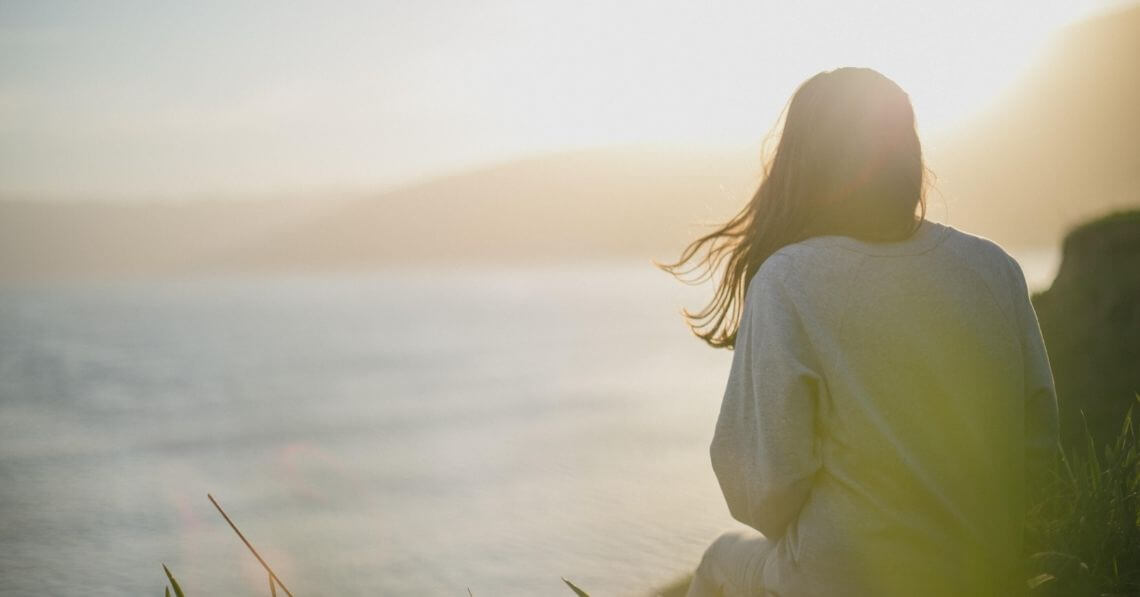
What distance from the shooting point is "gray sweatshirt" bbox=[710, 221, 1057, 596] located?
1.89m

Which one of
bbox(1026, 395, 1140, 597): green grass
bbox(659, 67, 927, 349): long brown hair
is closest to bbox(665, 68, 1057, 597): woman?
bbox(659, 67, 927, 349): long brown hair

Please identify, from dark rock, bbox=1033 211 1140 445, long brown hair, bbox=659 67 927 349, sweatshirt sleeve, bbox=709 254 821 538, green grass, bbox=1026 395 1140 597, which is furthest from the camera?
dark rock, bbox=1033 211 1140 445

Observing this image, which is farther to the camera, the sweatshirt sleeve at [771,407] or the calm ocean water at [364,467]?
the calm ocean water at [364,467]

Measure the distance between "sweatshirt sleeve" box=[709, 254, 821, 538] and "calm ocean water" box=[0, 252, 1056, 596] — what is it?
0.92 meters

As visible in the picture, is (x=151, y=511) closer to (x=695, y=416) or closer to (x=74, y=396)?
(x=695, y=416)

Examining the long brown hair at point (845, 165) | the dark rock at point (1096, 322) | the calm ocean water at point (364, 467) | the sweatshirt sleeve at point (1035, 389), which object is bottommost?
the calm ocean water at point (364, 467)

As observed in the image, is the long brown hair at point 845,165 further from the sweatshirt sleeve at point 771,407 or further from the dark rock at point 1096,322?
the dark rock at point 1096,322

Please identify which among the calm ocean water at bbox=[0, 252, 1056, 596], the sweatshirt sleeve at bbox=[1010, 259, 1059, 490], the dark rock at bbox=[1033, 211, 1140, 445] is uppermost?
the sweatshirt sleeve at bbox=[1010, 259, 1059, 490]

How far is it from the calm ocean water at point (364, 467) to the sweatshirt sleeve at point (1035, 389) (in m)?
1.02

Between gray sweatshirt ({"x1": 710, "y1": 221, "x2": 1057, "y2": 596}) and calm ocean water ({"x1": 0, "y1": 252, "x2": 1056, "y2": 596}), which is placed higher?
gray sweatshirt ({"x1": 710, "y1": 221, "x2": 1057, "y2": 596})

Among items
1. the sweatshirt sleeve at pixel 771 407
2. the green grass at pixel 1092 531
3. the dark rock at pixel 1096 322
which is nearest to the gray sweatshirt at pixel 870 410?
the sweatshirt sleeve at pixel 771 407

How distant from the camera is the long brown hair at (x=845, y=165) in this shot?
1996mm

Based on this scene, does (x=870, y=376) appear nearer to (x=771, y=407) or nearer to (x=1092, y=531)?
(x=771, y=407)

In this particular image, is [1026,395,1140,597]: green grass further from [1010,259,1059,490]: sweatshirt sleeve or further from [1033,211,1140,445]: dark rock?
[1033,211,1140,445]: dark rock
